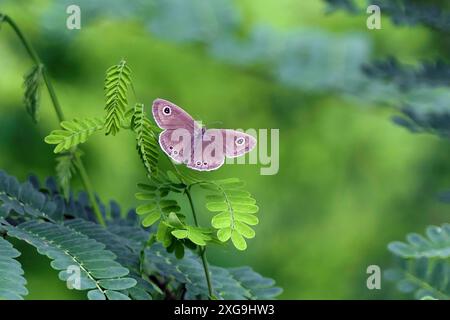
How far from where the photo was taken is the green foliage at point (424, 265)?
0.94 metres

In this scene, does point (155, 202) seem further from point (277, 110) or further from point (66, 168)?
point (277, 110)

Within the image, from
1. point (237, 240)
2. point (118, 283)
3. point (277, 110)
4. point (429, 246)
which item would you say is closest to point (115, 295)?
point (118, 283)

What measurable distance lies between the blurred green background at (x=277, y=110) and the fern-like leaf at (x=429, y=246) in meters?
0.88

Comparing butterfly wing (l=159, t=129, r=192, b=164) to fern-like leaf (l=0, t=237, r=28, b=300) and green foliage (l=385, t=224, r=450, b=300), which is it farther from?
green foliage (l=385, t=224, r=450, b=300)

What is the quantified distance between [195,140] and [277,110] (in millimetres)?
1502

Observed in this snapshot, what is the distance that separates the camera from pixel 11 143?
185cm

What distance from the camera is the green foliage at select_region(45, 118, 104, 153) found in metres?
0.73

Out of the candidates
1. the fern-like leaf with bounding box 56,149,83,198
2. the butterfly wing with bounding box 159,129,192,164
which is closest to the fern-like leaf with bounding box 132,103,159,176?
the butterfly wing with bounding box 159,129,192,164

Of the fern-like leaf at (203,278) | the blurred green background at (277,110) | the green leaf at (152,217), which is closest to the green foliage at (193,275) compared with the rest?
the fern-like leaf at (203,278)

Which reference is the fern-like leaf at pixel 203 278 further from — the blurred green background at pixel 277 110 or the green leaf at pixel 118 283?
the blurred green background at pixel 277 110

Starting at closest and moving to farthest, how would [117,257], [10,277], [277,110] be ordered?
1. [10,277]
2. [117,257]
3. [277,110]

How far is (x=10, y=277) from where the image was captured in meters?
0.68

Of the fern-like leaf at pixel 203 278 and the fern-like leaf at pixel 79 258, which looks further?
the fern-like leaf at pixel 203 278
